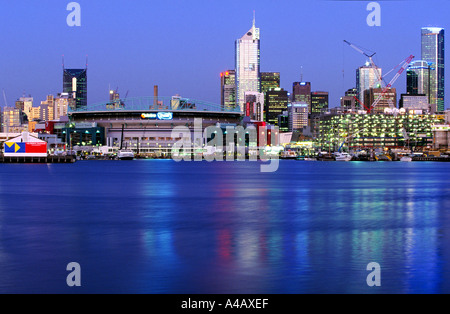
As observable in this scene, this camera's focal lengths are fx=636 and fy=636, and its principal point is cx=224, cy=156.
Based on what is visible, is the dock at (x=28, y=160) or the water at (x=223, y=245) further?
the dock at (x=28, y=160)

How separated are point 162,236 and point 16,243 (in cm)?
649

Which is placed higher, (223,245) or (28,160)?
(28,160)

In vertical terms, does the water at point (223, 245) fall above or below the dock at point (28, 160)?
below

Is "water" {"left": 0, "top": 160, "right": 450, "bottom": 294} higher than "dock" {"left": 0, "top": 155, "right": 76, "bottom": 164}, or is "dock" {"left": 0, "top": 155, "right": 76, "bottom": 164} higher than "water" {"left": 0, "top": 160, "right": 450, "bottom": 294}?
"dock" {"left": 0, "top": 155, "right": 76, "bottom": 164}

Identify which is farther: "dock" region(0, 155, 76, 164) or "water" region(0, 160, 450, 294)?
"dock" region(0, 155, 76, 164)

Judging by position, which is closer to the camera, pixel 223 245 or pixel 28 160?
pixel 223 245

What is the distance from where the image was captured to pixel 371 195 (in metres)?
57.8
